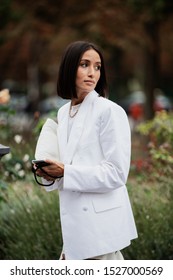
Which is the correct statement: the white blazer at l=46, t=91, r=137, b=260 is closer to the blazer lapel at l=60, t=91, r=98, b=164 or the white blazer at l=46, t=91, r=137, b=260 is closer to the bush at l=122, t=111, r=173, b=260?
the blazer lapel at l=60, t=91, r=98, b=164

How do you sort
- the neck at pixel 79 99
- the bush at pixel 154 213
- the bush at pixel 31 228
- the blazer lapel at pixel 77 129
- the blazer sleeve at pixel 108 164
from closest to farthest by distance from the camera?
1. the blazer sleeve at pixel 108 164
2. the blazer lapel at pixel 77 129
3. the neck at pixel 79 99
4. the bush at pixel 154 213
5. the bush at pixel 31 228

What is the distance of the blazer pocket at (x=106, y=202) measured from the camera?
3.71 metres

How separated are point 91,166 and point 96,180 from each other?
0.29 ft

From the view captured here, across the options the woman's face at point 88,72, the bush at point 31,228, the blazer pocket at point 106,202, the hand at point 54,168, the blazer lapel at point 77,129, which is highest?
the woman's face at point 88,72

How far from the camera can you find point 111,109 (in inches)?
145

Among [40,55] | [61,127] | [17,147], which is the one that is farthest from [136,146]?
[40,55]

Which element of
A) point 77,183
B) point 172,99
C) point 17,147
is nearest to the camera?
point 77,183

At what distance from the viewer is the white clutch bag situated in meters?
3.81

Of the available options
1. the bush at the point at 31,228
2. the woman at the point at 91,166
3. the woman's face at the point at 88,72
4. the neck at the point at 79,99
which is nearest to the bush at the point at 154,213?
the bush at the point at 31,228

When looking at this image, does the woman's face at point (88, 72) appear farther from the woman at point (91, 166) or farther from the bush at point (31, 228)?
the bush at point (31, 228)

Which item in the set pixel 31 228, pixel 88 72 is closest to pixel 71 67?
pixel 88 72

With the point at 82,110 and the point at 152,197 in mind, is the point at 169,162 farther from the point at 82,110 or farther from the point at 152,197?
the point at 82,110
